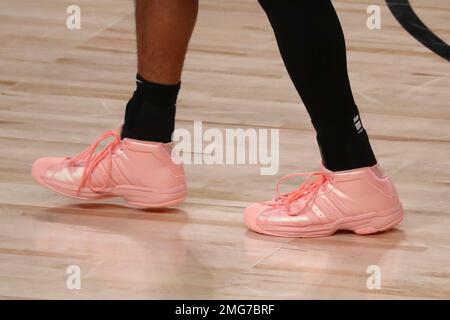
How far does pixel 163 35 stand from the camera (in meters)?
1.96

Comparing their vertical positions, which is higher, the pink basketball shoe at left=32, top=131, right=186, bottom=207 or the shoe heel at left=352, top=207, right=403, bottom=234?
the pink basketball shoe at left=32, top=131, right=186, bottom=207

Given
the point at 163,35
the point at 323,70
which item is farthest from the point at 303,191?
the point at 163,35

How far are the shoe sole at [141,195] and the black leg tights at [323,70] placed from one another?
10.2 inches

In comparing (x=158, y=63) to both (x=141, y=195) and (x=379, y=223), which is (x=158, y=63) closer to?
(x=141, y=195)

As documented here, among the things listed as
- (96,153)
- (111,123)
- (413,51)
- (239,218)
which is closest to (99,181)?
(96,153)

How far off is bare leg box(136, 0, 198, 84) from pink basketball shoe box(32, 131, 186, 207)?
116 mm

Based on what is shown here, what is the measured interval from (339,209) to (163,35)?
14.7 inches

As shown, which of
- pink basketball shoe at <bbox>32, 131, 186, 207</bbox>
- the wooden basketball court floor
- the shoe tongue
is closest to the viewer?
the wooden basketball court floor

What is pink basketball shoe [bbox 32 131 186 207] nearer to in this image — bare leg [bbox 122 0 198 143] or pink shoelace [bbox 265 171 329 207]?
bare leg [bbox 122 0 198 143]

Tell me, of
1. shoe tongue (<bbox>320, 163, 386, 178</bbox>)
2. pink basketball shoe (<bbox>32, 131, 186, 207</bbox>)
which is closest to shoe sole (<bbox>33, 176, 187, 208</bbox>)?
pink basketball shoe (<bbox>32, 131, 186, 207</bbox>)

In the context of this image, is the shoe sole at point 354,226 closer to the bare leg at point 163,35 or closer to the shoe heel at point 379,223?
the shoe heel at point 379,223

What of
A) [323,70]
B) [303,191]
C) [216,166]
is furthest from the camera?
[216,166]

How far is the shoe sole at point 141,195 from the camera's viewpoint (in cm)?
201

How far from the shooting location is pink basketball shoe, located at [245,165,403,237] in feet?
6.27
